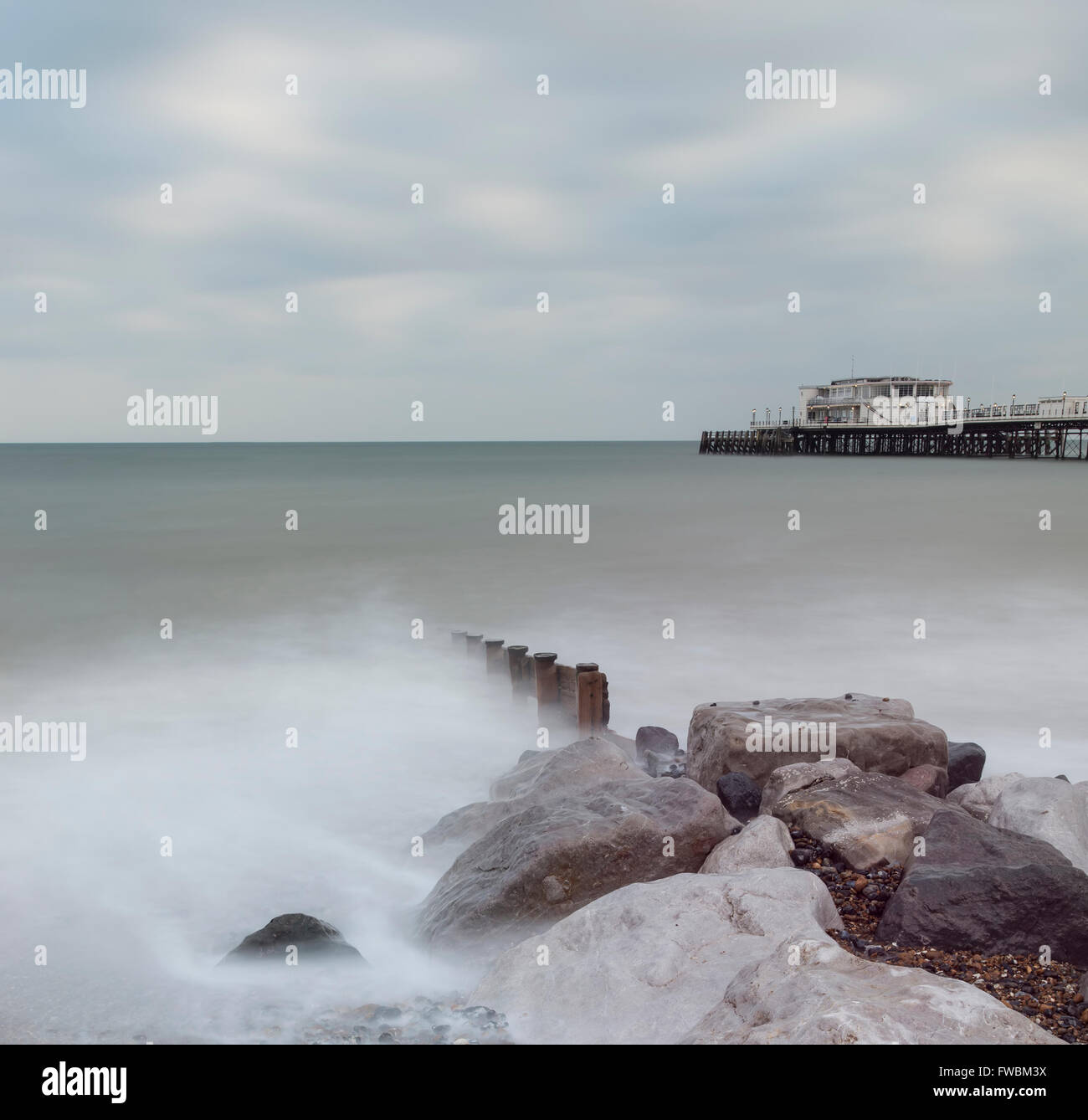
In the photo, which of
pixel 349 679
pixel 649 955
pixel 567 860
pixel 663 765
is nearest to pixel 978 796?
pixel 663 765

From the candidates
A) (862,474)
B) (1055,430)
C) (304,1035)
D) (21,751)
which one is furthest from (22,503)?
(1055,430)

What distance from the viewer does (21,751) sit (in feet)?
35.0

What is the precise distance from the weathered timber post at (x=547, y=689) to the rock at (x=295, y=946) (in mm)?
5347

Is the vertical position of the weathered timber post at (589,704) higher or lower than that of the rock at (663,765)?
higher

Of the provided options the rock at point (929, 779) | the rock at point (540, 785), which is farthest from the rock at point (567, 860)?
the rock at point (929, 779)

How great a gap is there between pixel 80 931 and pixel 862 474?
231 feet

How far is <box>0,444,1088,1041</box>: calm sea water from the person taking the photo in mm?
7117

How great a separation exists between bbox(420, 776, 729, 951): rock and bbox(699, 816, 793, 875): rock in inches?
7.1

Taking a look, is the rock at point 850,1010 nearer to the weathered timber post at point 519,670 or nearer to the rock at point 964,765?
the rock at point 964,765

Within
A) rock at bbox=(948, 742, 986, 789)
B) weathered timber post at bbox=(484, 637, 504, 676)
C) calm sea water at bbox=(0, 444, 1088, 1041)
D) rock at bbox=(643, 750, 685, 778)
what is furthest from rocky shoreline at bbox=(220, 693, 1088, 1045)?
weathered timber post at bbox=(484, 637, 504, 676)

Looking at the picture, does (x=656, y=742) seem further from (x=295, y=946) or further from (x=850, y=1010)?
(x=850, y=1010)

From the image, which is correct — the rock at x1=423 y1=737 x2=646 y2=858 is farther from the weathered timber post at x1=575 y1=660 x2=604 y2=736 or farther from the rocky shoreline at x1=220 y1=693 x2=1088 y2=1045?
the weathered timber post at x1=575 y1=660 x2=604 y2=736

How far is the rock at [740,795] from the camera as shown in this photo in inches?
306

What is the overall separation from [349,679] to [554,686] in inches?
145
